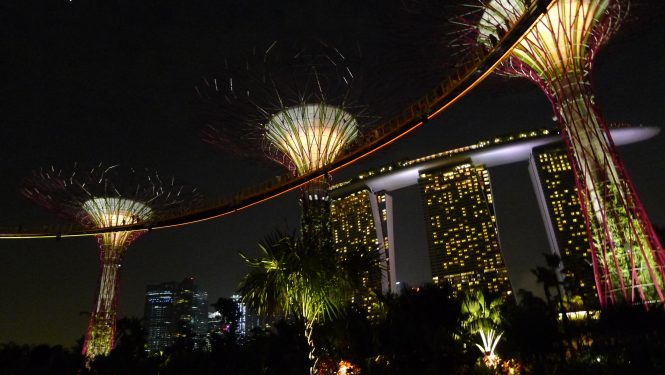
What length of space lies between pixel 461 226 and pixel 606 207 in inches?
3169

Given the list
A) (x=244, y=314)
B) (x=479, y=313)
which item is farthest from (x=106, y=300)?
(x=479, y=313)

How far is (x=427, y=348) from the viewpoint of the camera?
16906 millimetres

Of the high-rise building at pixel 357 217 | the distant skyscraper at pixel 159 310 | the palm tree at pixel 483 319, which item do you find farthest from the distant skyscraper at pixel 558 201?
the distant skyscraper at pixel 159 310

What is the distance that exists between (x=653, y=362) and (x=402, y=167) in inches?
3472

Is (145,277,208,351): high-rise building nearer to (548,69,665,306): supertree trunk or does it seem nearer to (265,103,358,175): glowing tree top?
(265,103,358,175): glowing tree top

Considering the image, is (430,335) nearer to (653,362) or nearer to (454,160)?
(653,362)

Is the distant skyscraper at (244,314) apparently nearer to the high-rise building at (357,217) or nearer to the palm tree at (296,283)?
the palm tree at (296,283)

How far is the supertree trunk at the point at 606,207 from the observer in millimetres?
17312

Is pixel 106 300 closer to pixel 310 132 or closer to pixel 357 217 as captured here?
pixel 310 132

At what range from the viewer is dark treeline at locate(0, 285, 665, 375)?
12312 mm

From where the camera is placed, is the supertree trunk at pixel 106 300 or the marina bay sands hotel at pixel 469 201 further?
the marina bay sands hotel at pixel 469 201

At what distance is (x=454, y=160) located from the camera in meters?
92.0

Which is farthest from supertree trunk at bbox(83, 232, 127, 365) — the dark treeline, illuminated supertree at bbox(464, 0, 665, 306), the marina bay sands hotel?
the marina bay sands hotel

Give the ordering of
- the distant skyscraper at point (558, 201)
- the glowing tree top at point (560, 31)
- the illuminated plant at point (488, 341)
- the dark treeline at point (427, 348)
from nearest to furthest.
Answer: the dark treeline at point (427, 348), the glowing tree top at point (560, 31), the illuminated plant at point (488, 341), the distant skyscraper at point (558, 201)
